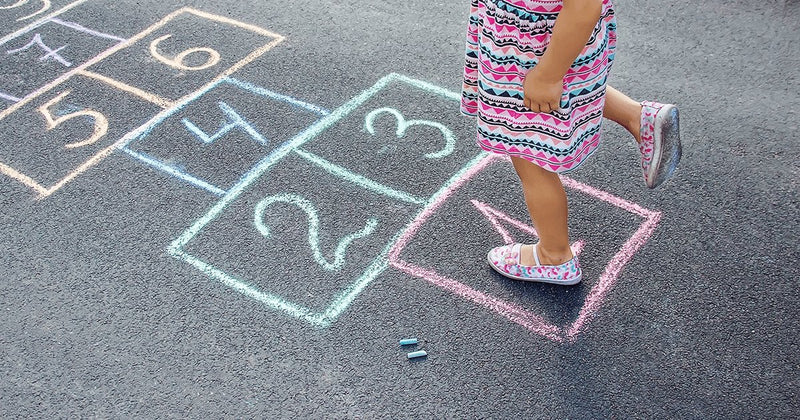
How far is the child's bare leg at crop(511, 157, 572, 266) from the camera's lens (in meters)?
2.74

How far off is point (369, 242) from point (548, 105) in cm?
114

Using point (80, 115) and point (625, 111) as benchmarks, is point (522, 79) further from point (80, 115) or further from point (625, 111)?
point (80, 115)

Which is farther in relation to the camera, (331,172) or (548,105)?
(331,172)

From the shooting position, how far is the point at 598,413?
101 inches

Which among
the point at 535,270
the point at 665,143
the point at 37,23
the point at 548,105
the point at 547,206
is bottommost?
the point at 37,23

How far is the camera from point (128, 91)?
14.1ft

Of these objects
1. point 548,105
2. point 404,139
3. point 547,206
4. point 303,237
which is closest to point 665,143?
point 547,206

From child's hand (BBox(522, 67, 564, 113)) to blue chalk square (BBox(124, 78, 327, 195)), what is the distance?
5.66ft

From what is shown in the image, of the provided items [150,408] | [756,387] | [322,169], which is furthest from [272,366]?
[756,387]

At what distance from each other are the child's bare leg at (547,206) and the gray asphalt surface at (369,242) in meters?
0.19

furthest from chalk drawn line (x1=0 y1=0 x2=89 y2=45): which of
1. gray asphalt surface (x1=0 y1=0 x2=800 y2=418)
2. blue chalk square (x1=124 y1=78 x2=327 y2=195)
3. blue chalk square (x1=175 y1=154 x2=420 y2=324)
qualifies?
blue chalk square (x1=175 y1=154 x2=420 y2=324)

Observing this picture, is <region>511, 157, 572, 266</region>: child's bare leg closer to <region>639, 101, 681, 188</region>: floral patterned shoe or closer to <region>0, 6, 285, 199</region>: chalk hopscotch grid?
<region>639, 101, 681, 188</region>: floral patterned shoe

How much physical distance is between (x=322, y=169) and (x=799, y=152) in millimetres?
2312

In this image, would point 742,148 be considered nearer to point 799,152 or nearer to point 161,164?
point 799,152
